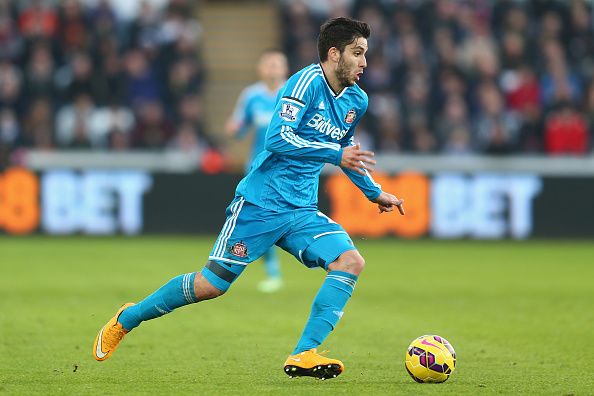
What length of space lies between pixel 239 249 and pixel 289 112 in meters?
0.87

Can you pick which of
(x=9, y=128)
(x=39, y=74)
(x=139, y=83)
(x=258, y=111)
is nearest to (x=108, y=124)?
(x=139, y=83)

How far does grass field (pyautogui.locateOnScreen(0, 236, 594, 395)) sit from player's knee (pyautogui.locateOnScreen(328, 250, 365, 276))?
0.64m

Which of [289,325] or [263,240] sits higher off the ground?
[263,240]

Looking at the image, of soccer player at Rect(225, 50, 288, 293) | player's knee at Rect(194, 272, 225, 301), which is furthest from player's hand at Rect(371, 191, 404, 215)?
soccer player at Rect(225, 50, 288, 293)

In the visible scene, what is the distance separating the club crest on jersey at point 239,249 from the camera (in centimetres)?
533

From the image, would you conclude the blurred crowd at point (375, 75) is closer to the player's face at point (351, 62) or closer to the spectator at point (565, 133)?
the spectator at point (565, 133)

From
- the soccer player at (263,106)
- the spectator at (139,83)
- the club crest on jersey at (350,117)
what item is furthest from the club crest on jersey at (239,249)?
the spectator at (139,83)

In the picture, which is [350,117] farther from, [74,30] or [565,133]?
[74,30]

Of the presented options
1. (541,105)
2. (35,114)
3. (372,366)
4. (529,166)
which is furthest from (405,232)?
(372,366)

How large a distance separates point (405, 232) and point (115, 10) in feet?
24.9

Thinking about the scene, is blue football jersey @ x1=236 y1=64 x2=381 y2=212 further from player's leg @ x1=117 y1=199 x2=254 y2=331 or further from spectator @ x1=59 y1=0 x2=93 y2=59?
spectator @ x1=59 y1=0 x2=93 y2=59

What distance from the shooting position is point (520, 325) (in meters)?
7.57

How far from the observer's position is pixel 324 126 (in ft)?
17.6

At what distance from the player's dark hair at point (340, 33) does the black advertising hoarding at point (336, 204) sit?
9563mm
